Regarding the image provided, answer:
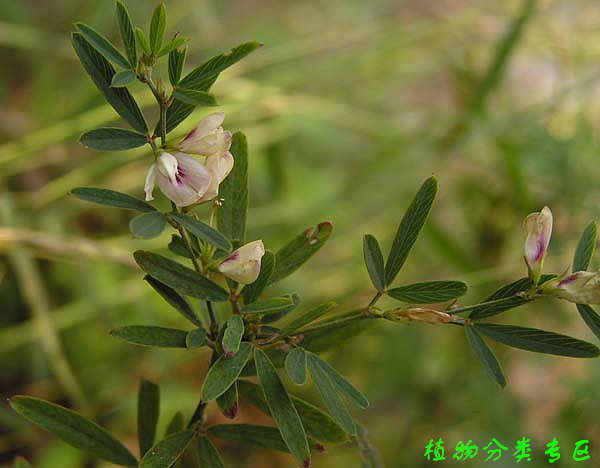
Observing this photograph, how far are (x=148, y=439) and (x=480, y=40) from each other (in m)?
0.71

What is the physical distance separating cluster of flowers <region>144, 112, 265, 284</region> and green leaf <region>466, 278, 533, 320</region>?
9cm

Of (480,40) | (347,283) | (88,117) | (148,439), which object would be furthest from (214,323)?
(480,40)

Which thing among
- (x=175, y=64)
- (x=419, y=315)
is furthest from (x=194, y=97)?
(x=419, y=315)

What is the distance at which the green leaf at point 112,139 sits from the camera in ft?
0.91

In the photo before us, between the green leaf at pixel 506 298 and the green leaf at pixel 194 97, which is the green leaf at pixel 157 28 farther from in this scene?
the green leaf at pixel 506 298

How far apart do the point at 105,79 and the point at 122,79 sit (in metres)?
0.02

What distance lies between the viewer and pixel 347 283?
83cm

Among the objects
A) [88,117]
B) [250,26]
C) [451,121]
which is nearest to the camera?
[88,117]

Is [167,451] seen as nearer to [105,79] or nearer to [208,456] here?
[208,456]

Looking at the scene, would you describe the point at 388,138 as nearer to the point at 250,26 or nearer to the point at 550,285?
the point at 250,26

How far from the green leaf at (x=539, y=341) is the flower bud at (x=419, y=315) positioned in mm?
38

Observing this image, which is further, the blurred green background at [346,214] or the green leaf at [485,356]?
the blurred green background at [346,214]

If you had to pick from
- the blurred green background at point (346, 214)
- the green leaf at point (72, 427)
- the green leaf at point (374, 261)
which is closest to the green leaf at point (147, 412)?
the green leaf at point (72, 427)

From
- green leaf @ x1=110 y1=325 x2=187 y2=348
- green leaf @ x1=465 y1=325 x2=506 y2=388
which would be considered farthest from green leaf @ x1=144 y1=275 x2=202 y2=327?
green leaf @ x1=465 y1=325 x2=506 y2=388
